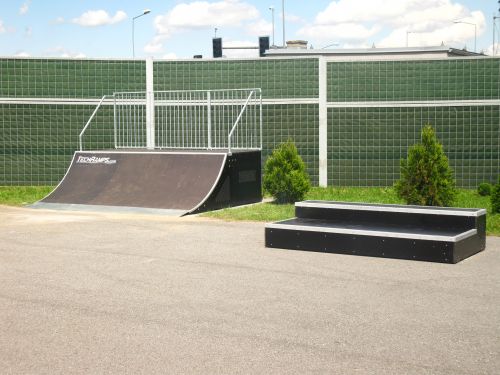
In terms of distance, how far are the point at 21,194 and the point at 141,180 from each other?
4342 millimetres

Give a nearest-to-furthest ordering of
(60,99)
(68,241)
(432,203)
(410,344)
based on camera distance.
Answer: (410,344) < (68,241) < (432,203) < (60,99)

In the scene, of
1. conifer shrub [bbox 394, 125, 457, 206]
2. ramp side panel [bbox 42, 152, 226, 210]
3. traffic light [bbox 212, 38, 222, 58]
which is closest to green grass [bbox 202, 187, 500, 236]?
conifer shrub [bbox 394, 125, 457, 206]

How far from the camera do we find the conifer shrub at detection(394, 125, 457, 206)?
15.4 m

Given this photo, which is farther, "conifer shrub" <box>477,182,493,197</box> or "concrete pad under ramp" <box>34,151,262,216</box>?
"conifer shrub" <box>477,182,493,197</box>

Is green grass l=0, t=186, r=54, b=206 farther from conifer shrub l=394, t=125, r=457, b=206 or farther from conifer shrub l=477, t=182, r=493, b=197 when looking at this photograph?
conifer shrub l=477, t=182, r=493, b=197

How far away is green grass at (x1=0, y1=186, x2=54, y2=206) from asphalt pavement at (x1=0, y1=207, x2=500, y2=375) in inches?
272

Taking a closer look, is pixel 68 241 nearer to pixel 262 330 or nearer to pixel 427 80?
pixel 262 330

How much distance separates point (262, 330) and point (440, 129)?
15.6m

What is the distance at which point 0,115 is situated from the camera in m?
22.4

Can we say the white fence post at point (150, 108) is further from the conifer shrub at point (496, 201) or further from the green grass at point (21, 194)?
the conifer shrub at point (496, 201)

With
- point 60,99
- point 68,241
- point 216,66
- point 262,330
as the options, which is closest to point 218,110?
point 216,66

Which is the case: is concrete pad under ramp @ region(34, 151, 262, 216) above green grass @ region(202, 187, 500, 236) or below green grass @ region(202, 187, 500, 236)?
above

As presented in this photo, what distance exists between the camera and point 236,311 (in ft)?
24.2

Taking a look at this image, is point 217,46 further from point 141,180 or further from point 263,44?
point 141,180
